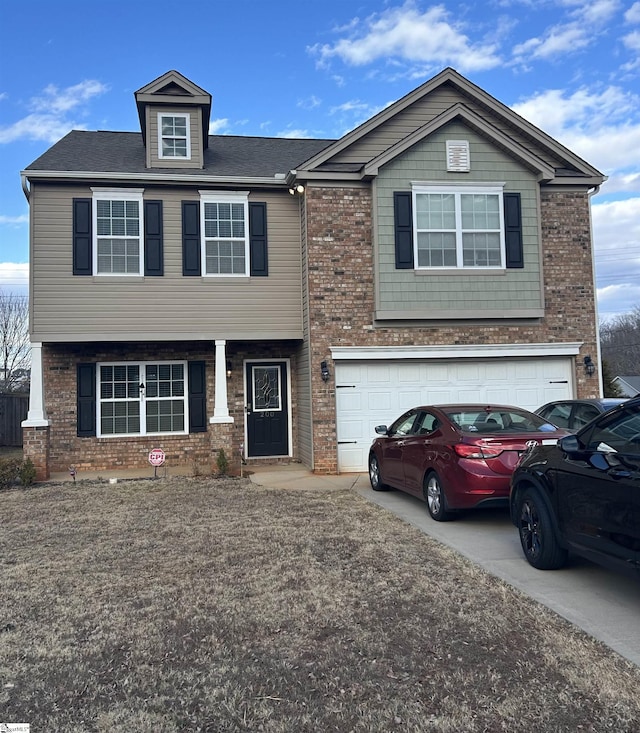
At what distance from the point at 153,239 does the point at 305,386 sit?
4168 millimetres

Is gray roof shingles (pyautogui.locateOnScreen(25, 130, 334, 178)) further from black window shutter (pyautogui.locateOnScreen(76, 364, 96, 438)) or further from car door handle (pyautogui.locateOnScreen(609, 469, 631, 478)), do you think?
car door handle (pyautogui.locateOnScreen(609, 469, 631, 478))

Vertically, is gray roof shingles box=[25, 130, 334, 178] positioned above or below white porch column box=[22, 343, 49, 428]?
above

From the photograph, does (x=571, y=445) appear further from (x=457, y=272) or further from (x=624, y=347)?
(x=624, y=347)

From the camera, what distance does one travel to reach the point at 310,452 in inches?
462

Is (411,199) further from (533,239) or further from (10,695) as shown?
(10,695)

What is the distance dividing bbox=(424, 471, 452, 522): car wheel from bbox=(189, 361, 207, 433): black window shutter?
6.38 m

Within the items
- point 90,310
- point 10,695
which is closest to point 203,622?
point 10,695

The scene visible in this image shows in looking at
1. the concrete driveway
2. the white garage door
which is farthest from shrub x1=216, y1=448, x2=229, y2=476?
the concrete driveway

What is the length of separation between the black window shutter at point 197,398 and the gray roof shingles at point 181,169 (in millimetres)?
3979

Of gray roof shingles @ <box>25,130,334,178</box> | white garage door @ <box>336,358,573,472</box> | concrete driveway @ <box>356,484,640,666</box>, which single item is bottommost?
concrete driveway @ <box>356,484,640,666</box>

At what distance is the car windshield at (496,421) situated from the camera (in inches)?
287

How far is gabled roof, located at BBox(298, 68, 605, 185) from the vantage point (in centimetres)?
1173

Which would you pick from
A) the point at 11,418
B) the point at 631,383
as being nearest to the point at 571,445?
the point at 11,418

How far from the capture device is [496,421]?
7.56 metres
